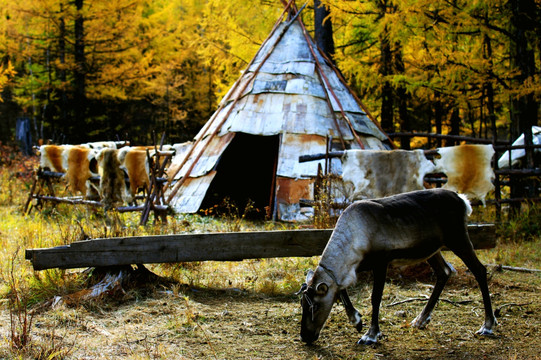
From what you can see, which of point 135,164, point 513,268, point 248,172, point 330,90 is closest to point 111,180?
point 135,164

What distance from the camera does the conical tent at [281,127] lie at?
34.1 ft

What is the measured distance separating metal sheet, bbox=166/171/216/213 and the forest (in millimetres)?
4067

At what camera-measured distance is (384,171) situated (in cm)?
766

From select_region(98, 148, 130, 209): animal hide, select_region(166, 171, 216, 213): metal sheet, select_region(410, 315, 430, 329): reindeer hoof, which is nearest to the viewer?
select_region(410, 315, 430, 329): reindeer hoof

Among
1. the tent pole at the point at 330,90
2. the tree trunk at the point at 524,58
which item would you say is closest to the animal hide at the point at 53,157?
the tent pole at the point at 330,90

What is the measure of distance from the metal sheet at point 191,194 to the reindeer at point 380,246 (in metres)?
6.29

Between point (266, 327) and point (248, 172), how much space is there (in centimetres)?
846

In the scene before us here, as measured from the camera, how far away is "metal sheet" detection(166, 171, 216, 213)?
10375mm

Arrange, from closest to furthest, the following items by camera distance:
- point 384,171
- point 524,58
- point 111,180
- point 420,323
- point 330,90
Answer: point 420,323 < point 384,171 < point 524,58 < point 111,180 < point 330,90

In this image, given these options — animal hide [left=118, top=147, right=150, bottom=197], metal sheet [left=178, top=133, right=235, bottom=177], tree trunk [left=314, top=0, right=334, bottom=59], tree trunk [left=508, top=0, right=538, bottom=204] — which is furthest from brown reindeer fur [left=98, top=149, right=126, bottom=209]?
tree trunk [left=508, top=0, right=538, bottom=204]

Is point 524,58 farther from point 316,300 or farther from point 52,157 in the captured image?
point 52,157

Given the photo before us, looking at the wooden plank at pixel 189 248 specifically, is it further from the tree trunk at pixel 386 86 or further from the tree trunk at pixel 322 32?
the tree trunk at pixel 322 32

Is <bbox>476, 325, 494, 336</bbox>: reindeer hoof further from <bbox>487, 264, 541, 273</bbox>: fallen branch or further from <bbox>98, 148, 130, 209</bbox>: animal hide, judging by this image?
<bbox>98, 148, 130, 209</bbox>: animal hide

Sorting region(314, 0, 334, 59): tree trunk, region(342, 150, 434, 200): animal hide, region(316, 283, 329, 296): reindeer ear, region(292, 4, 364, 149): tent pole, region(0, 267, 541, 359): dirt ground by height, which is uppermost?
region(314, 0, 334, 59): tree trunk
